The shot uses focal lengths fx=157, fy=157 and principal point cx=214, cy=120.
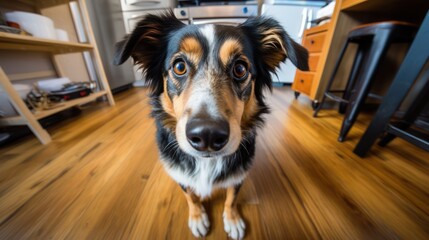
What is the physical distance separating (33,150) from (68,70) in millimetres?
1794

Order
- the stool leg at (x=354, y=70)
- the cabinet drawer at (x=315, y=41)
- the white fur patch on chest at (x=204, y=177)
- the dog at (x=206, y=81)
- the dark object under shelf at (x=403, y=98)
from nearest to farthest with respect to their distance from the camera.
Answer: the dog at (x=206, y=81) < the white fur patch on chest at (x=204, y=177) < the dark object under shelf at (x=403, y=98) < the stool leg at (x=354, y=70) < the cabinet drawer at (x=315, y=41)

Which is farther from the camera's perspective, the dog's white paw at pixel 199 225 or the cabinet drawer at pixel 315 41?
the cabinet drawer at pixel 315 41

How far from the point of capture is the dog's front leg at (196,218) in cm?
83

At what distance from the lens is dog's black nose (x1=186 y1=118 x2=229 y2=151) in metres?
0.56

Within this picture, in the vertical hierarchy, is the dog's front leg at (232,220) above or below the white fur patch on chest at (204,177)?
below

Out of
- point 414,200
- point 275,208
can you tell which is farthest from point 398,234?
point 275,208

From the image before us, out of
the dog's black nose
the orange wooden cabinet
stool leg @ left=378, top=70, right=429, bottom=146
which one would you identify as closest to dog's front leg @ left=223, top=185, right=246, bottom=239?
the dog's black nose

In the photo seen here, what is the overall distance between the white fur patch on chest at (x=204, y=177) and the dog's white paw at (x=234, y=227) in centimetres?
18

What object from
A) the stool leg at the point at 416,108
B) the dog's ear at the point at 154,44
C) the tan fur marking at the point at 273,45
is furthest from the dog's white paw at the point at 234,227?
the stool leg at the point at 416,108

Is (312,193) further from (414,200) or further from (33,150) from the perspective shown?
(33,150)

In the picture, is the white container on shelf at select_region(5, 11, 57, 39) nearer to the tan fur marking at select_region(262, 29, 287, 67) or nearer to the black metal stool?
the tan fur marking at select_region(262, 29, 287, 67)

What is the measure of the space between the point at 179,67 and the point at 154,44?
295 mm

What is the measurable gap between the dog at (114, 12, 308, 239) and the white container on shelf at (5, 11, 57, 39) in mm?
1828

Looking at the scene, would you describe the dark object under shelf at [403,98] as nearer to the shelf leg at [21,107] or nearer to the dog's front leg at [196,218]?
the dog's front leg at [196,218]
